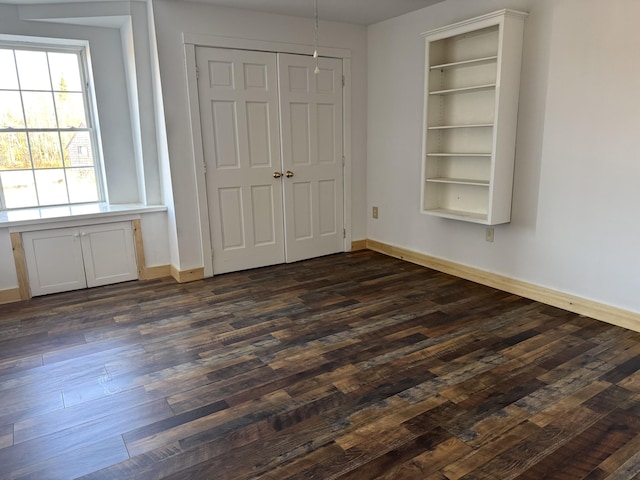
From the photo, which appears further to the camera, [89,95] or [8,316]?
[89,95]

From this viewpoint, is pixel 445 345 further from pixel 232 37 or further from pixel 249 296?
pixel 232 37

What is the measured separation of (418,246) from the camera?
4648 millimetres

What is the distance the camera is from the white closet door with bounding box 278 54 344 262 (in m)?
4.51

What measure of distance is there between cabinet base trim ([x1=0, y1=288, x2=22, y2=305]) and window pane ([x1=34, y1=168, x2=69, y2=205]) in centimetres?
95

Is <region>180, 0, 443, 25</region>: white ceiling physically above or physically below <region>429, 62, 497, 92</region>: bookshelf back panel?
above

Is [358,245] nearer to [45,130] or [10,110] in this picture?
[45,130]

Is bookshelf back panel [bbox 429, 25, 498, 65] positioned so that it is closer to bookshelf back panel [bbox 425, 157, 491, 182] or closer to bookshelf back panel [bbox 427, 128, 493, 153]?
bookshelf back panel [bbox 427, 128, 493, 153]

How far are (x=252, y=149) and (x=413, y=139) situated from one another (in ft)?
5.36

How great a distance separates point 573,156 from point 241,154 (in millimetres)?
2857

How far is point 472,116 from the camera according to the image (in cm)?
387

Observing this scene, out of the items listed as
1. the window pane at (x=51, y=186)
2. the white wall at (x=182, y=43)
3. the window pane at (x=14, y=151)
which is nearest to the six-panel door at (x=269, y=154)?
the white wall at (x=182, y=43)

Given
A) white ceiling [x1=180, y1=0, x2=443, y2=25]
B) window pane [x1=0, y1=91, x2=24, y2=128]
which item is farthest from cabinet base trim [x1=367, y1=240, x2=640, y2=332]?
window pane [x1=0, y1=91, x2=24, y2=128]

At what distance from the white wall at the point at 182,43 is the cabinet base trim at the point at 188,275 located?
0.16ft

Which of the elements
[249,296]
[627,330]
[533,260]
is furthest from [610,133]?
[249,296]
